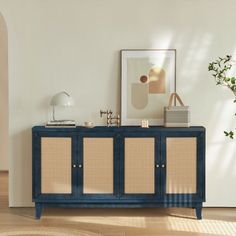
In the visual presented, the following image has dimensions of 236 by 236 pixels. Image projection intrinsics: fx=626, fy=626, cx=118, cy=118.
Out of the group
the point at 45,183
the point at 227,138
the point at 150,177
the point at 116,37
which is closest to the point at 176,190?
the point at 150,177

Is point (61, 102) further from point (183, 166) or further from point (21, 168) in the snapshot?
point (183, 166)

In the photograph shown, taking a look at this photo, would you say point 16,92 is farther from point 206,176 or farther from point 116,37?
point 206,176

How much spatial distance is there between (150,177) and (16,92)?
171cm

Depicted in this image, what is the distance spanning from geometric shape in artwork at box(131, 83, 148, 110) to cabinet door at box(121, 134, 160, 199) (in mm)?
476

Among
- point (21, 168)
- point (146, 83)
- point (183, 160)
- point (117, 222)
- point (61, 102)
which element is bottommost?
point (117, 222)

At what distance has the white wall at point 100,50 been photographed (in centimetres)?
669

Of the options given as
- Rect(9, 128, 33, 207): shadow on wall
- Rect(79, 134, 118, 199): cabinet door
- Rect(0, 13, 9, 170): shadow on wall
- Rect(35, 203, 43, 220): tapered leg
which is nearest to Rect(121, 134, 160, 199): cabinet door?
Rect(79, 134, 118, 199): cabinet door

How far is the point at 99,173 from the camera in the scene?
641 centimetres

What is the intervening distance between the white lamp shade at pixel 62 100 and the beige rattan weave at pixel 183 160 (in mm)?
1089

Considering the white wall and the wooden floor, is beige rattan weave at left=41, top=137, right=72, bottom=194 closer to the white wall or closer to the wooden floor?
the wooden floor

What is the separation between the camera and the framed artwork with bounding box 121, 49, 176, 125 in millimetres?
6715

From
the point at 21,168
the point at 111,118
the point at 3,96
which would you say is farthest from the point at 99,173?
the point at 3,96

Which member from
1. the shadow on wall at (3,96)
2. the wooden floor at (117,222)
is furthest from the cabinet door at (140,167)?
the shadow on wall at (3,96)

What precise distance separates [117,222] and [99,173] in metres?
0.53
